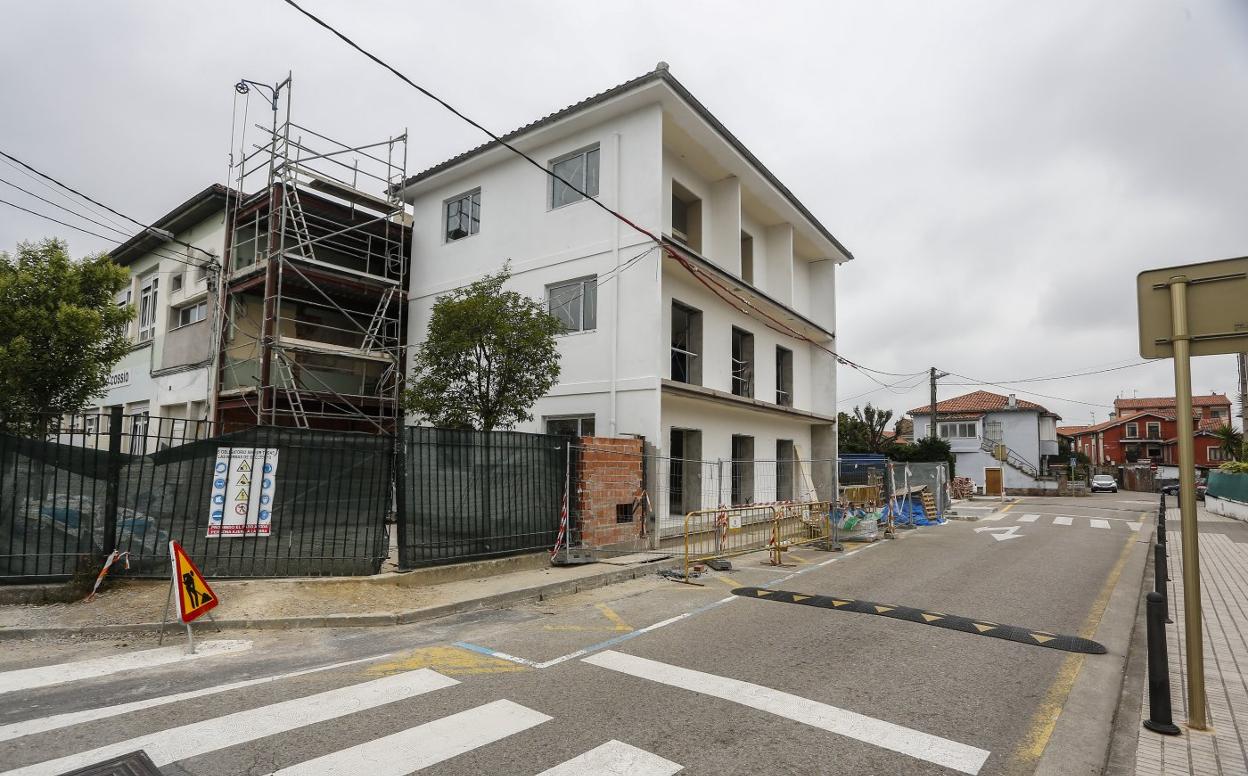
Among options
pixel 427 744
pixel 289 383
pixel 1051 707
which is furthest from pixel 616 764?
pixel 289 383

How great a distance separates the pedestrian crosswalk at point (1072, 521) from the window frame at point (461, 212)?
18.4 metres

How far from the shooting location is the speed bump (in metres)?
6.57

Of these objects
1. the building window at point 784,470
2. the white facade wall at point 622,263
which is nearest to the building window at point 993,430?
the building window at point 784,470

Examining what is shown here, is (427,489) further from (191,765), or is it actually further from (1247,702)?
(1247,702)

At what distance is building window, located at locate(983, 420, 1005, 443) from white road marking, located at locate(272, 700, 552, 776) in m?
54.2

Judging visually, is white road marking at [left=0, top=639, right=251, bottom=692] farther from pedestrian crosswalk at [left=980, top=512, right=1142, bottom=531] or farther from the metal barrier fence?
pedestrian crosswalk at [left=980, top=512, right=1142, bottom=531]

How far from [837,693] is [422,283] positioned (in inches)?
657

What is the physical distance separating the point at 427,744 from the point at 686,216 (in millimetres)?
15283

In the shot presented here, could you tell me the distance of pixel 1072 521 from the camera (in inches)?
833

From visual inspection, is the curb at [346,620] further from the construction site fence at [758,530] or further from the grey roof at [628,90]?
the grey roof at [628,90]

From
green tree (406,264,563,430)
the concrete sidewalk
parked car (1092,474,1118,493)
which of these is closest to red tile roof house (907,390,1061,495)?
parked car (1092,474,1118,493)

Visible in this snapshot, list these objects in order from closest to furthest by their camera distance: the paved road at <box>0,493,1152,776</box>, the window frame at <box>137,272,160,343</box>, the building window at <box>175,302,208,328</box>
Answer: the paved road at <box>0,493,1152,776</box>
the building window at <box>175,302,208,328</box>
the window frame at <box>137,272,160,343</box>

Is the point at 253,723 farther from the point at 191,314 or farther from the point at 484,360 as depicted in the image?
the point at 191,314

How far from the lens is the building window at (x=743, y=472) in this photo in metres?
17.2
